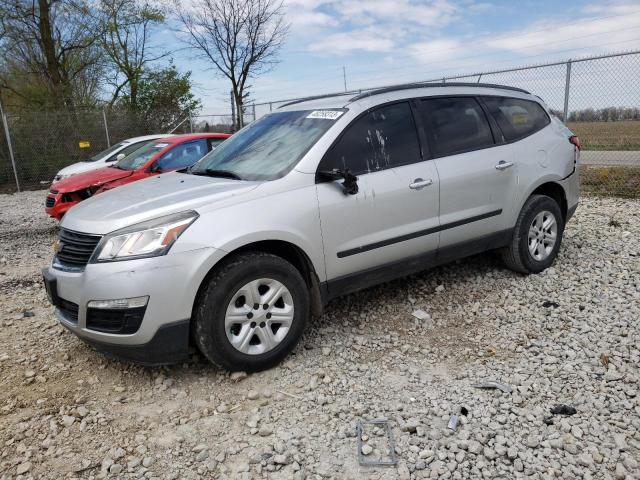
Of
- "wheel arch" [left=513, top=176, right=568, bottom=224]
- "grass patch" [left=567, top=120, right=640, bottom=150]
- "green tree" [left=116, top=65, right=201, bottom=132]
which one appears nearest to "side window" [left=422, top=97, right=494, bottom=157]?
"wheel arch" [left=513, top=176, right=568, bottom=224]

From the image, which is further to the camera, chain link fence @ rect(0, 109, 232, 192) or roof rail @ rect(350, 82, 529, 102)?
chain link fence @ rect(0, 109, 232, 192)

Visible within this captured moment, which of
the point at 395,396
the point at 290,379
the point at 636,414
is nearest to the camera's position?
the point at 636,414

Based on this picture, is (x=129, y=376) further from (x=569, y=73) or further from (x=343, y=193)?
(x=569, y=73)

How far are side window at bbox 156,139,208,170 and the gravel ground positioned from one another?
387 centimetres

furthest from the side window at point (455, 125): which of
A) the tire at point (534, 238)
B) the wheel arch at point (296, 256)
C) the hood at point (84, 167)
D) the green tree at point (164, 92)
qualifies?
the green tree at point (164, 92)

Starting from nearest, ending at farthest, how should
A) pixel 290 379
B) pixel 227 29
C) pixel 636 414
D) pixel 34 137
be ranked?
pixel 636 414 < pixel 290 379 < pixel 34 137 < pixel 227 29

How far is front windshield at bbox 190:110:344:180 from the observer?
3.63 m

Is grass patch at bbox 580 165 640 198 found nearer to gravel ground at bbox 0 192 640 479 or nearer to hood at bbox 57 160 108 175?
gravel ground at bbox 0 192 640 479

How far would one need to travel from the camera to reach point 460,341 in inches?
148

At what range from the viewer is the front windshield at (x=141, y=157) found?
8188mm

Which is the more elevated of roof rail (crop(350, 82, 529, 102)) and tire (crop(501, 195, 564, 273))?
roof rail (crop(350, 82, 529, 102))

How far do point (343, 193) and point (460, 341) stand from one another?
1403 millimetres

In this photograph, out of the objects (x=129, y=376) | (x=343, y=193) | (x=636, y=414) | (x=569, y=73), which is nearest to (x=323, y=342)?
(x=343, y=193)

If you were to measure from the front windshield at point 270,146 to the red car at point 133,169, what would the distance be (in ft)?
12.0
